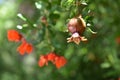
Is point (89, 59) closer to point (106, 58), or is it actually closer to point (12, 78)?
point (106, 58)

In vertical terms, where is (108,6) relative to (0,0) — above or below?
below

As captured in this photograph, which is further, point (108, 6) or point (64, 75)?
point (64, 75)

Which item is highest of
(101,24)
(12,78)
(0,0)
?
(0,0)

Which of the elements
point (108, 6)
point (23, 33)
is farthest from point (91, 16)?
point (108, 6)

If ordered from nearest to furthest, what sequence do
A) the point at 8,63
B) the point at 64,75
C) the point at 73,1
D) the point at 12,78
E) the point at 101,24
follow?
the point at 73,1
the point at 101,24
the point at 64,75
the point at 12,78
the point at 8,63

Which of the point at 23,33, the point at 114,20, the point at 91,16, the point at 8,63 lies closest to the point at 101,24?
the point at 114,20

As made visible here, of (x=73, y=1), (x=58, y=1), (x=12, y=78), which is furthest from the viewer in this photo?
(x=12, y=78)
